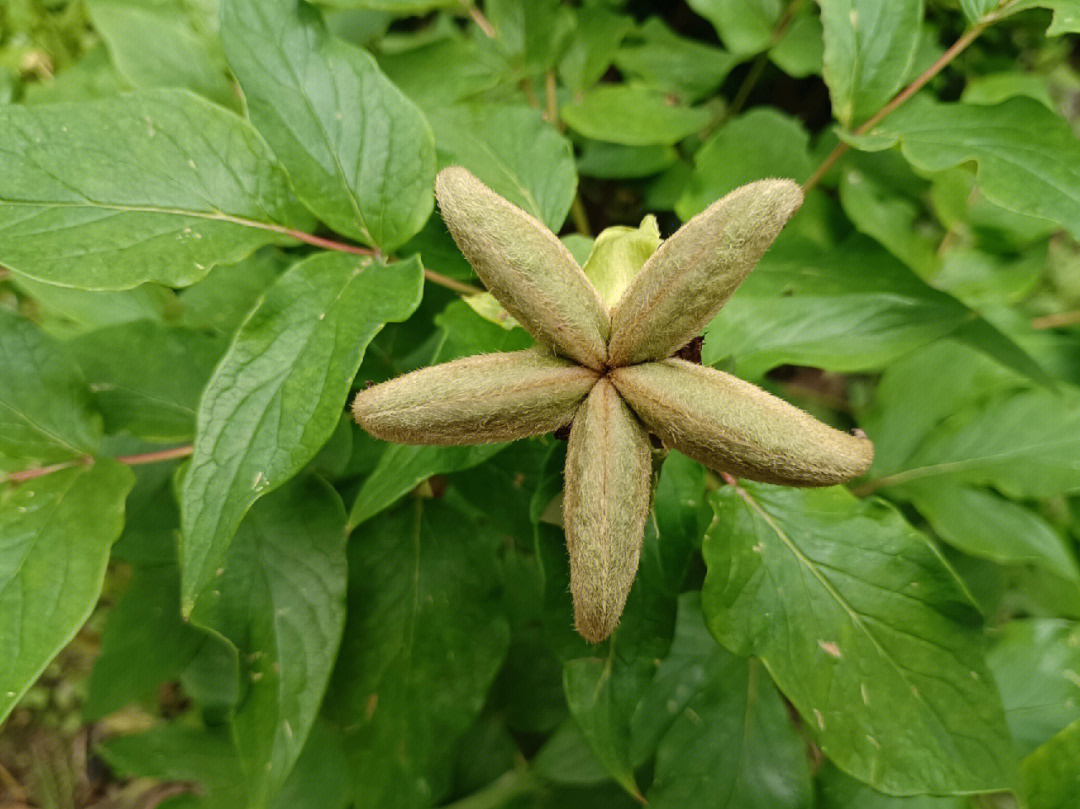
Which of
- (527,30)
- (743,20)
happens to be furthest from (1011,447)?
(527,30)

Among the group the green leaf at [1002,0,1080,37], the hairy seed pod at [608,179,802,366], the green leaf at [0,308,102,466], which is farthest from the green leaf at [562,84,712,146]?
the green leaf at [0,308,102,466]

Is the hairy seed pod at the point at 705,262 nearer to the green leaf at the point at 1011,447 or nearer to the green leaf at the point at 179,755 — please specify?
the green leaf at the point at 1011,447

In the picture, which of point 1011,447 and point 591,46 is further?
point 591,46

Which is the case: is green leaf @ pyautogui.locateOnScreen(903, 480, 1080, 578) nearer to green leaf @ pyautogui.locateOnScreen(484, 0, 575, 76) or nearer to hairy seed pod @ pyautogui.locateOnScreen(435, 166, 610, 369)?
hairy seed pod @ pyautogui.locateOnScreen(435, 166, 610, 369)

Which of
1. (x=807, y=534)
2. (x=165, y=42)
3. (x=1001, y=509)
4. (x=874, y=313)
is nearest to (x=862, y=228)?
(x=874, y=313)

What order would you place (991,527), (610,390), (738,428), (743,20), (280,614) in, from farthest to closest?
1. (743,20)
2. (991,527)
3. (280,614)
4. (610,390)
5. (738,428)

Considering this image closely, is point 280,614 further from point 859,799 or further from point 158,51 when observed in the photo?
point 158,51
